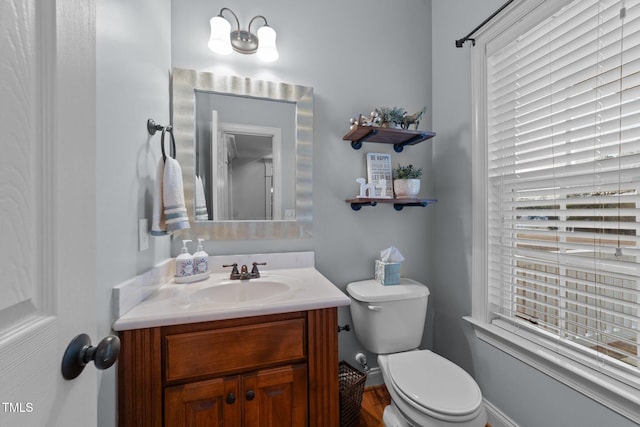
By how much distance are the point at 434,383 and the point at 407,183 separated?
3.38 ft

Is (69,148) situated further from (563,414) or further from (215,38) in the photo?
(563,414)

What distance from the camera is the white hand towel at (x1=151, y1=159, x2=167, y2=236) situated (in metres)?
1.07

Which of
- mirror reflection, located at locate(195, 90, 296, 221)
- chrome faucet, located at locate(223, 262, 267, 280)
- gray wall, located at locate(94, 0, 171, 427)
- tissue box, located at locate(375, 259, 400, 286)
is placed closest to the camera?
gray wall, located at locate(94, 0, 171, 427)

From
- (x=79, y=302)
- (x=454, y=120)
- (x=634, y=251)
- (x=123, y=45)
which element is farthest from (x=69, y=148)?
(x=454, y=120)

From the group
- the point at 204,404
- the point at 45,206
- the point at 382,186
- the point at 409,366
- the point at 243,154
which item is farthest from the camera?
the point at 382,186

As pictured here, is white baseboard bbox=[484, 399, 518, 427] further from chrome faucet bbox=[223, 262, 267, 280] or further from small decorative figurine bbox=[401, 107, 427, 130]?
small decorative figurine bbox=[401, 107, 427, 130]

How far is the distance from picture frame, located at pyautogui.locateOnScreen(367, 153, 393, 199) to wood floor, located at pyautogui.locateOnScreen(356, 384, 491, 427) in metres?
1.24

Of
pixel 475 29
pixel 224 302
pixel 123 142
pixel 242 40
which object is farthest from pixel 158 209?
pixel 475 29

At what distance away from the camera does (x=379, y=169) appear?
1678 mm

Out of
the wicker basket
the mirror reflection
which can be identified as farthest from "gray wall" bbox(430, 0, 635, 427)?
the mirror reflection

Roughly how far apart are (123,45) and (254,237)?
978 millimetres

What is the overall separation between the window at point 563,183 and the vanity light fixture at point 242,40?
1159 millimetres

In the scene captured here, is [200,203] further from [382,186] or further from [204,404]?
[382,186]

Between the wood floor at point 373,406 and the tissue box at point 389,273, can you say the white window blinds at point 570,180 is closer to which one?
the tissue box at point 389,273
